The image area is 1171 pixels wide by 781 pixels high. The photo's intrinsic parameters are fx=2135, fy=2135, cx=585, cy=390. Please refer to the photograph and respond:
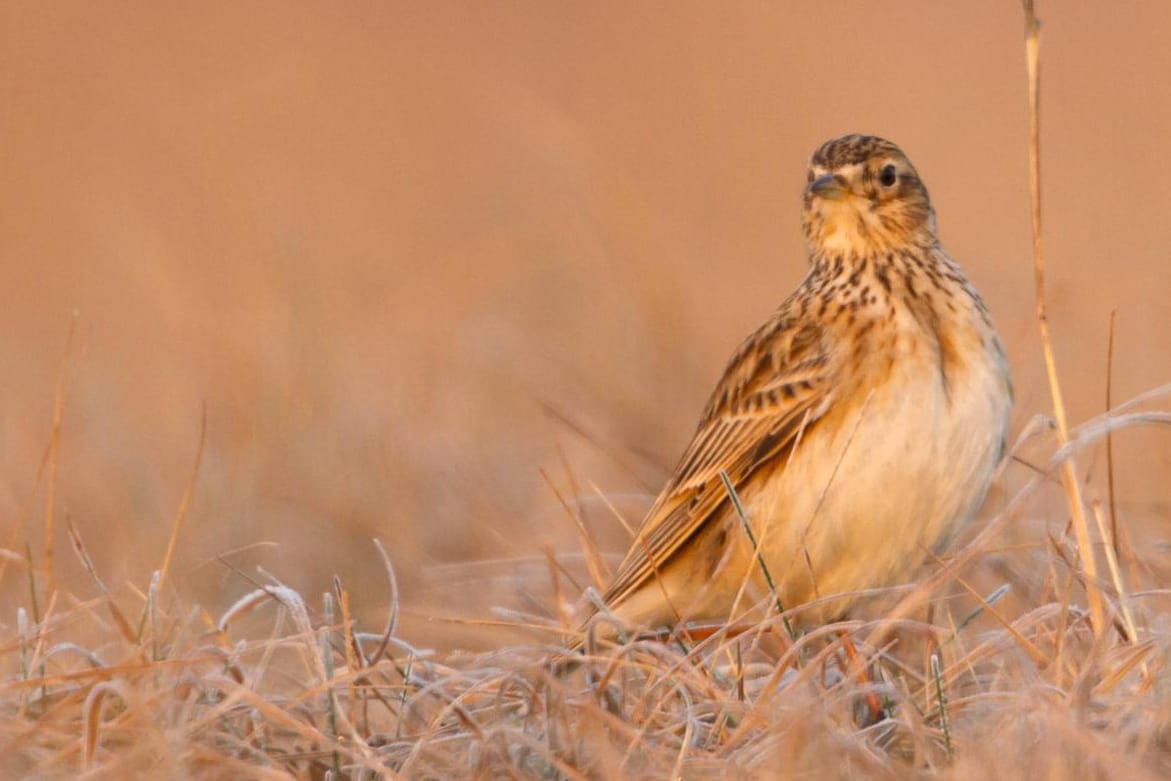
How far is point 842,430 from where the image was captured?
5.54m

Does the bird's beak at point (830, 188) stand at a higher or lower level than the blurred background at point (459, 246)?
higher

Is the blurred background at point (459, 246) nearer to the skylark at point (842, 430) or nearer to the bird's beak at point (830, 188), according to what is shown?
the skylark at point (842, 430)

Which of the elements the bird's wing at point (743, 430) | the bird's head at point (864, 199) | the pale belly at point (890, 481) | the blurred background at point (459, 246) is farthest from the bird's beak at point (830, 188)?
the blurred background at point (459, 246)

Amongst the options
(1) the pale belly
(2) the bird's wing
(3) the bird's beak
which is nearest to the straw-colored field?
(1) the pale belly

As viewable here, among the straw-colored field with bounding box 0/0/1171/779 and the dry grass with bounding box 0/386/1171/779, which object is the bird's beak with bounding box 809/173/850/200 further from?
the dry grass with bounding box 0/386/1171/779

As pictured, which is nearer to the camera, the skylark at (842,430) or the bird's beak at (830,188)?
the skylark at (842,430)

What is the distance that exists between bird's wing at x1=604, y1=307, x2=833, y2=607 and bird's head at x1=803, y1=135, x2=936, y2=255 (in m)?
0.31

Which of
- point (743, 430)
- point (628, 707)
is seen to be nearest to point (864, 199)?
point (743, 430)

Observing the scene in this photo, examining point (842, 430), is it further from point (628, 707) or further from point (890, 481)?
point (628, 707)

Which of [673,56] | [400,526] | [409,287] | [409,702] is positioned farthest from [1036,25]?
[673,56]

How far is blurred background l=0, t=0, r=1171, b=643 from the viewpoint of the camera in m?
7.47

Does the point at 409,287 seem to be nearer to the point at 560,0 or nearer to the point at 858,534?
the point at 858,534

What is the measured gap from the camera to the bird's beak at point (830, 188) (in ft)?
20.4

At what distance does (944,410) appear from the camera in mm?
5375
